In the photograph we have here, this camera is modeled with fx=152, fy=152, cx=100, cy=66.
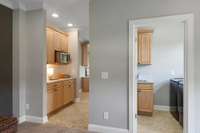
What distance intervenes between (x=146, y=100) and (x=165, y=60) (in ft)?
4.70

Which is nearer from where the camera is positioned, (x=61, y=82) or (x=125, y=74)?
(x=125, y=74)

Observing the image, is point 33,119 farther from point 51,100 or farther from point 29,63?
point 29,63

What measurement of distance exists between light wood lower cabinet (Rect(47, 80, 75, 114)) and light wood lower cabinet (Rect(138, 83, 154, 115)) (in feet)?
7.62

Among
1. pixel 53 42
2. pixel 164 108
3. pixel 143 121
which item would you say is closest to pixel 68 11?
pixel 53 42

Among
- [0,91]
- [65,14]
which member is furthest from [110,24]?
[0,91]

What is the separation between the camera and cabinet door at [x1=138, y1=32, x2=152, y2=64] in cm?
436

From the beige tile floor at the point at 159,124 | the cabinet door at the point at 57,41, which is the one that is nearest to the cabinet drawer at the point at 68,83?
the cabinet door at the point at 57,41

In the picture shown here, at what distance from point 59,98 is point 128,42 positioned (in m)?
2.84

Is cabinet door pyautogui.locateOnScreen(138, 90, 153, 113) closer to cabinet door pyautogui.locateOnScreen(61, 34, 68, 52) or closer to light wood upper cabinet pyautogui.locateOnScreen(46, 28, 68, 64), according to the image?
light wood upper cabinet pyautogui.locateOnScreen(46, 28, 68, 64)

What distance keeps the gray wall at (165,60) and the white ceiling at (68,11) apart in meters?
2.13

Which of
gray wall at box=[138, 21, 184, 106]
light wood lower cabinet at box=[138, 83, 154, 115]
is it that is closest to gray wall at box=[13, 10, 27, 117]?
light wood lower cabinet at box=[138, 83, 154, 115]

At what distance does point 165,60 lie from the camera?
4559 mm

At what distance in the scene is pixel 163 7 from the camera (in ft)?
8.61

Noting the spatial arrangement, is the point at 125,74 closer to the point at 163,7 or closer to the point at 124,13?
the point at 124,13
